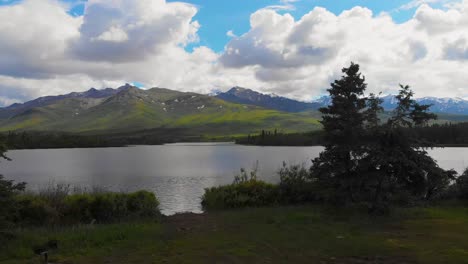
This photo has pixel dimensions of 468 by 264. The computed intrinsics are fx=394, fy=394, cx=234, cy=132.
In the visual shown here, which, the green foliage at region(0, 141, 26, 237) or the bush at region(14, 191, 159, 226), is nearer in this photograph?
the green foliage at region(0, 141, 26, 237)

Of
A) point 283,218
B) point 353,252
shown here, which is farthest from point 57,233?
point 353,252

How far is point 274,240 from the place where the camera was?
13234mm

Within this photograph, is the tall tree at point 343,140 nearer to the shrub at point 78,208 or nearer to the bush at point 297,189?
the bush at point 297,189

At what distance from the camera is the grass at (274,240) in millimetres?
11102

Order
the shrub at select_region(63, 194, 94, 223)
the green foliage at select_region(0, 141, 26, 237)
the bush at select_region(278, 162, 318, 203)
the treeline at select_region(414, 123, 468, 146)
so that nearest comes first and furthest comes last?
the green foliage at select_region(0, 141, 26, 237) < the shrub at select_region(63, 194, 94, 223) < the bush at select_region(278, 162, 318, 203) < the treeline at select_region(414, 123, 468, 146)

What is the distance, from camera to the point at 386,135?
18.5 m

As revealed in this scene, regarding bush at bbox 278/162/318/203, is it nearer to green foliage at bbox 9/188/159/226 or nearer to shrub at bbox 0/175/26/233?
green foliage at bbox 9/188/159/226

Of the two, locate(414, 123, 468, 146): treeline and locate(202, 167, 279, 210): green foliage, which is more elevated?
locate(414, 123, 468, 146): treeline

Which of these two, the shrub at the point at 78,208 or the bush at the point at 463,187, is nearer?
the shrub at the point at 78,208

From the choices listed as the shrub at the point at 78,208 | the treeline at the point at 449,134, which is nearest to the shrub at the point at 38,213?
the shrub at the point at 78,208

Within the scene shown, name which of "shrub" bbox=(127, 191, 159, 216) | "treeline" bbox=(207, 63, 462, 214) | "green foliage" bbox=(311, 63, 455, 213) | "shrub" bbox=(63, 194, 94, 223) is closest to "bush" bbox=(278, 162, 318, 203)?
"treeline" bbox=(207, 63, 462, 214)

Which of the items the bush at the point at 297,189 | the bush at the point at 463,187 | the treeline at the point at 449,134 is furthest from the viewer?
the treeline at the point at 449,134

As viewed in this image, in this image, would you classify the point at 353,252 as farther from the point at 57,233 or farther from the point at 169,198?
the point at 169,198

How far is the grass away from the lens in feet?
36.4
